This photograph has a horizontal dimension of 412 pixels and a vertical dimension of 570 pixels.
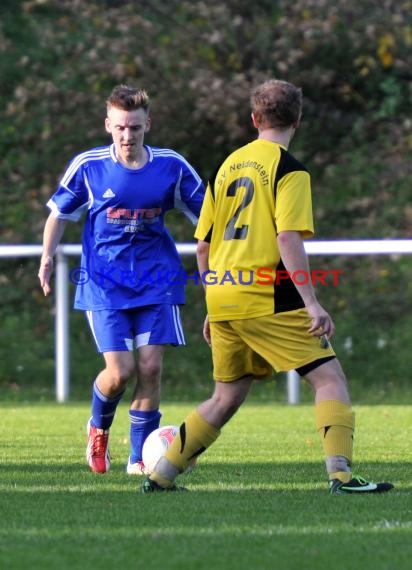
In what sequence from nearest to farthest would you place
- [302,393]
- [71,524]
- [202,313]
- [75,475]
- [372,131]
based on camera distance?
[71,524], [75,475], [302,393], [202,313], [372,131]

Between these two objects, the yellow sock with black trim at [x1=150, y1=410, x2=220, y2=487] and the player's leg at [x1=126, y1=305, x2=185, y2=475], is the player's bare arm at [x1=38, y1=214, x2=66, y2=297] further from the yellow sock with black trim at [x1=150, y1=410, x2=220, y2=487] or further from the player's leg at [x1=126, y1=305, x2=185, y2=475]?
the yellow sock with black trim at [x1=150, y1=410, x2=220, y2=487]

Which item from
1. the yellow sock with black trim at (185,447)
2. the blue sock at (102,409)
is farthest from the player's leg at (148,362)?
the yellow sock with black trim at (185,447)

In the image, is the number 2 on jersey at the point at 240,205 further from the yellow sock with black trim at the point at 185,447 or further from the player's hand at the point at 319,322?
the yellow sock with black trim at the point at 185,447

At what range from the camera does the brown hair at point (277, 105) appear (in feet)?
20.0

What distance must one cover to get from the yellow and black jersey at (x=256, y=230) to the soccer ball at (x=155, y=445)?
4.07ft

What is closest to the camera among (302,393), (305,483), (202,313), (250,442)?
(305,483)

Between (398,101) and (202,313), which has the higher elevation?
(398,101)

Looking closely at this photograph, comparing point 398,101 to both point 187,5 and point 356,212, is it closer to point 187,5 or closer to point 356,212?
point 356,212

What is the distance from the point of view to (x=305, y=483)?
6805 millimetres

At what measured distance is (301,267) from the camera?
5930mm

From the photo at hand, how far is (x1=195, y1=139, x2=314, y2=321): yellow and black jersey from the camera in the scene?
6.01 m

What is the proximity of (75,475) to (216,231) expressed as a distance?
5.98 ft

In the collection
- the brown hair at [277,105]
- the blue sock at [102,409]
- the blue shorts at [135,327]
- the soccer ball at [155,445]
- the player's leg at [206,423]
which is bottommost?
the soccer ball at [155,445]

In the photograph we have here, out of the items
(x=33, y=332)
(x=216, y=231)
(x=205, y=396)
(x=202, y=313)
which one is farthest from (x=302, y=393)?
(x=216, y=231)
